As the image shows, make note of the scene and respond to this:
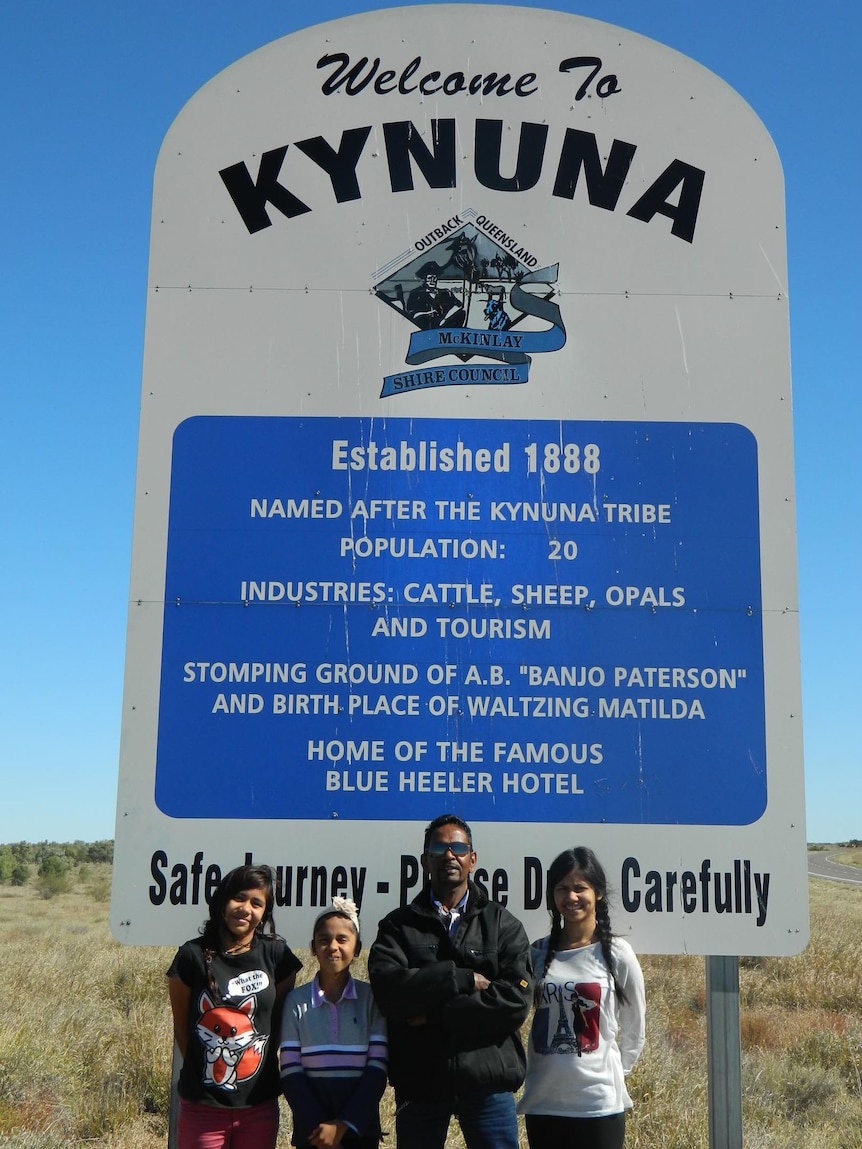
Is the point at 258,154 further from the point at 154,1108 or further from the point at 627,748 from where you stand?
the point at 154,1108

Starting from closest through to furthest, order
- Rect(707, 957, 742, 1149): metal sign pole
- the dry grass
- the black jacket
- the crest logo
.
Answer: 1. the black jacket
2. Rect(707, 957, 742, 1149): metal sign pole
3. the crest logo
4. the dry grass

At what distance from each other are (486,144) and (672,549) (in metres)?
1.80

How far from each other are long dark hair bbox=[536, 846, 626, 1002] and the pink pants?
89cm

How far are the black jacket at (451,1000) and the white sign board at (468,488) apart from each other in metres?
0.62

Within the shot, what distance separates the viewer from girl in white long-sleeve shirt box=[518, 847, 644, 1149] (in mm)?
3047

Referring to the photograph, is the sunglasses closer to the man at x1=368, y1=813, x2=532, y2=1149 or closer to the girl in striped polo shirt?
the man at x1=368, y1=813, x2=532, y2=1149

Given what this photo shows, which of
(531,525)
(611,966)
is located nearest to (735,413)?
(531,525)

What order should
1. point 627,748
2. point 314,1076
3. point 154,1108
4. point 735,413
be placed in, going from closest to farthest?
point 314,1076 < point 627,748 < point 735,413 < point 154,1108

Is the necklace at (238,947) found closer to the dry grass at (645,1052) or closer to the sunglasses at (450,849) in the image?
the sunglasses at (450,849)

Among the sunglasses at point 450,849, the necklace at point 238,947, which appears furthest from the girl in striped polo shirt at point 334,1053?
the sunglasses at point 450,849

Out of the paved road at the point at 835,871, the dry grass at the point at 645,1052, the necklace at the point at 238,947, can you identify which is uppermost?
the necklace at the point at 238,947

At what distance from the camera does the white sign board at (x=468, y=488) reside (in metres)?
3.80

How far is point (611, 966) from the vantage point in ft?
10.6

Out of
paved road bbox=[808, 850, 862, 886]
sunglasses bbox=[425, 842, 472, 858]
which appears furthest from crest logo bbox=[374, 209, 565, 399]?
paved road bbox=[808, 850, 862, 886]
